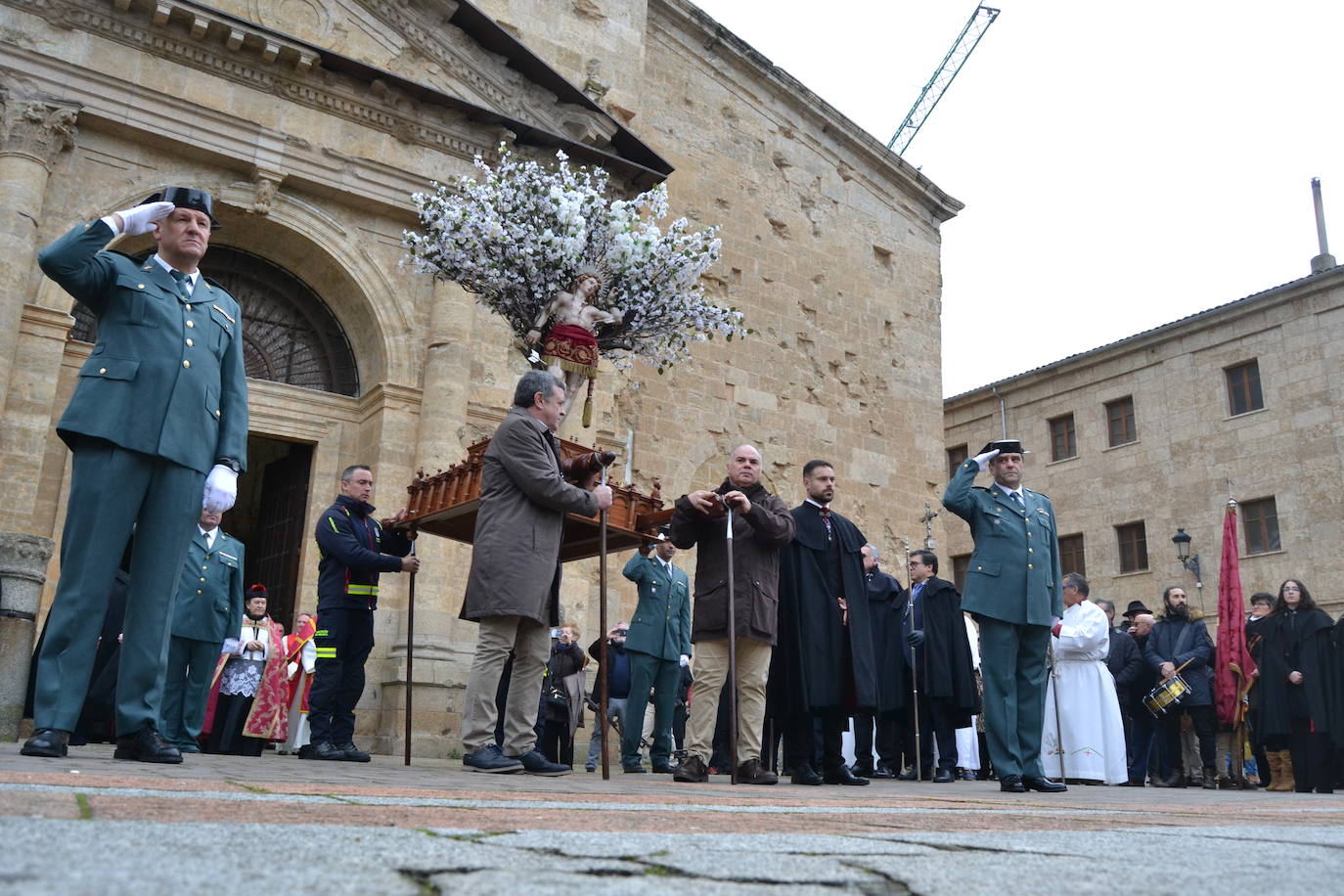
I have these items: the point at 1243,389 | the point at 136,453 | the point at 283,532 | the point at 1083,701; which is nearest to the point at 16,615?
the point at 136,453

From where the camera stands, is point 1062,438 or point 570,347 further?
point 1062,438

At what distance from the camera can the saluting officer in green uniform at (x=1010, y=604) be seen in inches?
257

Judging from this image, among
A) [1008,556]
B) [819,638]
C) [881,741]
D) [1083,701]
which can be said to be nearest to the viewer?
[1008,556]

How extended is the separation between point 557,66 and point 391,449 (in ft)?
21.6

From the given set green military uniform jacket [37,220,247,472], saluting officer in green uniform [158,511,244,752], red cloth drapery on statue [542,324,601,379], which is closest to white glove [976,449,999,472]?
red cloth drapery on statue [542,324,601,379]

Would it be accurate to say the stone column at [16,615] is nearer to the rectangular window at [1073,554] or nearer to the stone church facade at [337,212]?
the stone church facade at [337,212]

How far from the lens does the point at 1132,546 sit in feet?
93.9

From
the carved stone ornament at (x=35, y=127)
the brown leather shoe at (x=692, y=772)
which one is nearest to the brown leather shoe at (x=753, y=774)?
the brown leather shoe at (x=692, y=772)

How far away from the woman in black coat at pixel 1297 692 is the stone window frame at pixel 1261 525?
1749 centimetres

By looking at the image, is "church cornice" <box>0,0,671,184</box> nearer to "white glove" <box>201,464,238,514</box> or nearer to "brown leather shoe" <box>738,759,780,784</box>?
"white glove" <box>201,464,238,514</box>

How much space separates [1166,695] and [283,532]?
30.7 ft

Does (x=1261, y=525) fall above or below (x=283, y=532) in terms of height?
above

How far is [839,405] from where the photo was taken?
19031 mm

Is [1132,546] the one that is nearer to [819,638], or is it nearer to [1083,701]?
[1083,701]
